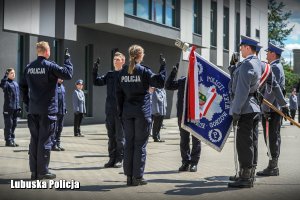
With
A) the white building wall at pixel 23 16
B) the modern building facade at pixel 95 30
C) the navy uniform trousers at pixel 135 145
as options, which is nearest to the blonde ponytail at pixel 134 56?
the navy uniform trousers at pixel 135 145

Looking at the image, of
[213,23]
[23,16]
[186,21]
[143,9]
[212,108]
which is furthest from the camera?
[213,23]

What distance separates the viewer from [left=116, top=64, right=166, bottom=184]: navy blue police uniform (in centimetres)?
685

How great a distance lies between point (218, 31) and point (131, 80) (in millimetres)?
26726

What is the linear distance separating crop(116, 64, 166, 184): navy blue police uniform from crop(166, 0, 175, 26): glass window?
18.8m

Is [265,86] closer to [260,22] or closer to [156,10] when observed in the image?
[156,10]

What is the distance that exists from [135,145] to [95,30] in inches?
629

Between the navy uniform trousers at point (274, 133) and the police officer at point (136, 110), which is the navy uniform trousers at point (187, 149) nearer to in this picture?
the navy uniform trousers at point (274, 133)

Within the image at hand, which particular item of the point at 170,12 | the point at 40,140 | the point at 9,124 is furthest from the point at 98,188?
the point at 170,12

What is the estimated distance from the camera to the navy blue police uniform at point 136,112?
6852 millimetres

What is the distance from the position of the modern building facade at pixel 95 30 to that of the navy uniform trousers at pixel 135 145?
11.0 meters

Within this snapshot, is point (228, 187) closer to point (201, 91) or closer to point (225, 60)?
point (201, 91)

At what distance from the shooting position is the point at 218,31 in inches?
1293

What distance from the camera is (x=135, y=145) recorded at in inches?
272

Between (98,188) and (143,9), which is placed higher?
(143,9)
